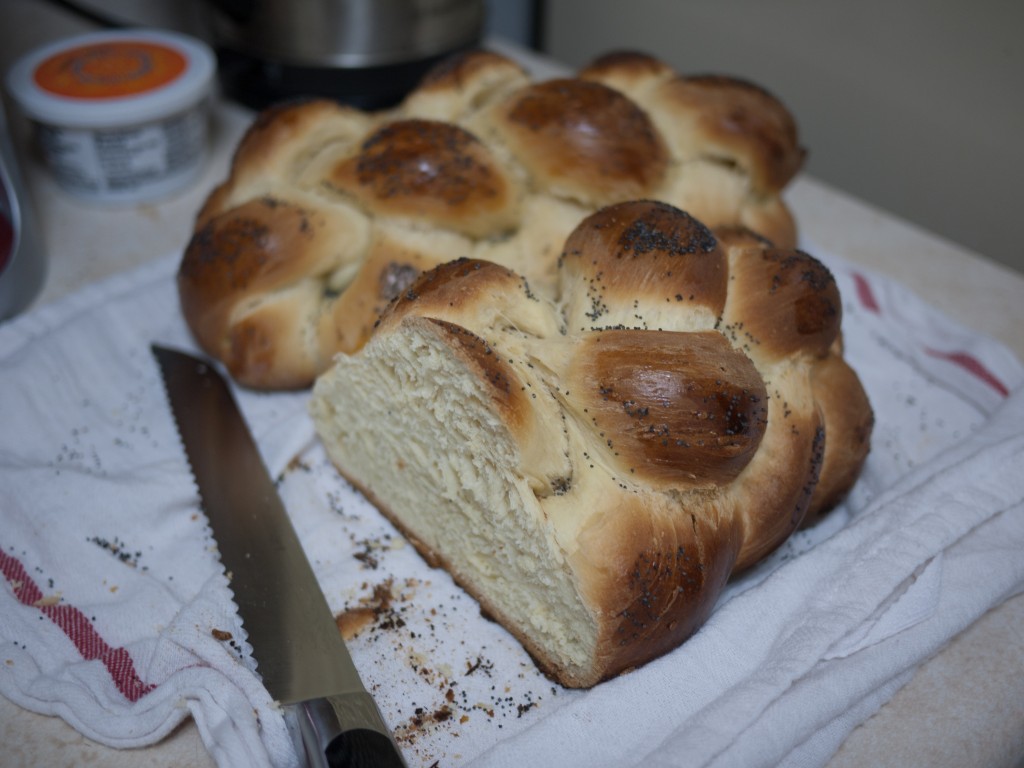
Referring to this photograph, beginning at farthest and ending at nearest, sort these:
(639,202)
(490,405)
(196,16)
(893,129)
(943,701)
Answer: (196,16), (893,129), (639,202), (943,701), (490,405)

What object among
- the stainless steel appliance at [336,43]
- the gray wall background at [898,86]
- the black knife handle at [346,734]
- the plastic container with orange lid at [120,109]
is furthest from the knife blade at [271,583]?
the gray wall background at [898,86]

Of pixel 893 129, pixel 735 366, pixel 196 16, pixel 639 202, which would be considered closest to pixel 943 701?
pixel 735 366

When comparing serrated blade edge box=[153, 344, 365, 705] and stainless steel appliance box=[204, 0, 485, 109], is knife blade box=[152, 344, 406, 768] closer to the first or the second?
serrated blade edge box=[153, 344, 365, 705]

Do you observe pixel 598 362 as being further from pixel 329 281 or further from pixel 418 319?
pixel 329 281

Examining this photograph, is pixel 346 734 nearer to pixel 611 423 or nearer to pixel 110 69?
pixel 611 423

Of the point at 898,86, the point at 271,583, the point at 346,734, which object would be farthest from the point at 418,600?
the point at 898,86

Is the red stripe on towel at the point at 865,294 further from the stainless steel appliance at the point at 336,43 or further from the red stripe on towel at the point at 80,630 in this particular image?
the red stripe on towel at the point at 80,630
